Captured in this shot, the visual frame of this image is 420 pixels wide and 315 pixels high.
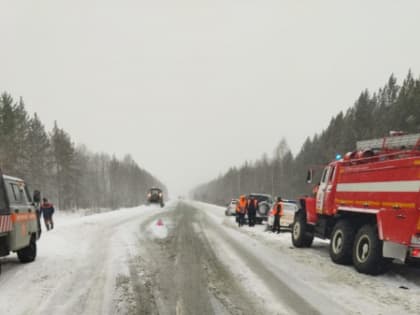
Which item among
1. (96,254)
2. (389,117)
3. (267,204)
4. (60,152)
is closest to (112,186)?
(60,152)

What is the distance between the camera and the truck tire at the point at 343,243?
928cm

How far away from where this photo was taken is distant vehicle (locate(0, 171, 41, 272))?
25.0ft

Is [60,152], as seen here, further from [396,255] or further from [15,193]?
[396,255]

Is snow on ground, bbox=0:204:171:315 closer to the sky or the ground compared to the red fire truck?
closer to the ground

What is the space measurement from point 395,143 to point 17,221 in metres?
9.02

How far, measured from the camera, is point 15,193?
8656 millimetres

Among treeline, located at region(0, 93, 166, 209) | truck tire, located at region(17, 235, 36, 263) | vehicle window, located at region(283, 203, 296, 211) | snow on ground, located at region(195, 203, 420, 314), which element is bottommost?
snow on ground, located at region(195, 203, 420, 314)

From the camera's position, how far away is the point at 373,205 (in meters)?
8.39

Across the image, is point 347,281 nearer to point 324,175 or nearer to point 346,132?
point 324,175

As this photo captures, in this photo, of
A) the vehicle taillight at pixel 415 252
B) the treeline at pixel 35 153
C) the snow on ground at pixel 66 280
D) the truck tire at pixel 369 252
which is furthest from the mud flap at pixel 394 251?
the treeline at pixel 35 153

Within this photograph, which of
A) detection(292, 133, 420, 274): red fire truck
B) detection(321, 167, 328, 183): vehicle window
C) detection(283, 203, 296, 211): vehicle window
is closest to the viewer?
detection(292, 133, 420, 274): red fire truck

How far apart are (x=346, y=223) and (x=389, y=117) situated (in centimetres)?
4165

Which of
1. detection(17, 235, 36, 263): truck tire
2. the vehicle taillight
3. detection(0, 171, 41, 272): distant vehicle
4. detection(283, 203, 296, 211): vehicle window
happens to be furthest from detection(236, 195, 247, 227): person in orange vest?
the vehicle taillight

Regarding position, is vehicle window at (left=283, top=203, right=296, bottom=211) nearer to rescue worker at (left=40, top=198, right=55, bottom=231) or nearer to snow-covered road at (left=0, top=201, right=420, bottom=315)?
snow-covered road at (left=0, top=201, right=420, bottom=315)
